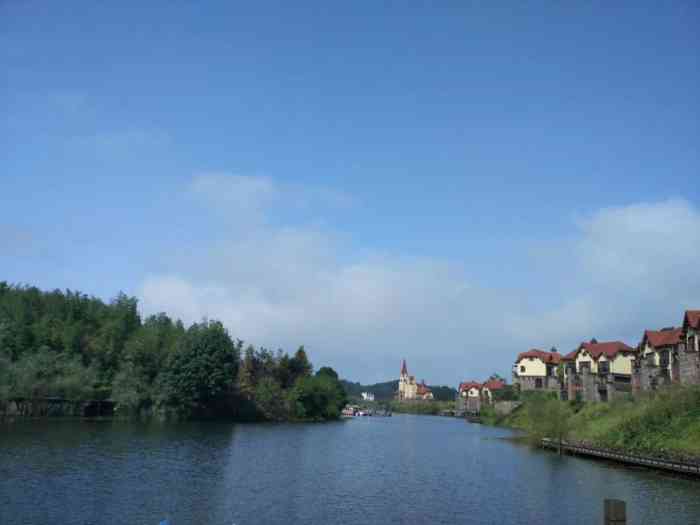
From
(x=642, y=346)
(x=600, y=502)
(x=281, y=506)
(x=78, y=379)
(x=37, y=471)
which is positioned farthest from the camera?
(x=78, y=379)

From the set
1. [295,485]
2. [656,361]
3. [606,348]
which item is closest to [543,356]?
[606,348]

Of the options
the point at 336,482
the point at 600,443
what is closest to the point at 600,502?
the point at 336,482

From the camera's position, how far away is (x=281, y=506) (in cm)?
3319

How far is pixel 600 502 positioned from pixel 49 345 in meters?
93.9

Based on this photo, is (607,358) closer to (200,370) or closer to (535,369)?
(535,369)

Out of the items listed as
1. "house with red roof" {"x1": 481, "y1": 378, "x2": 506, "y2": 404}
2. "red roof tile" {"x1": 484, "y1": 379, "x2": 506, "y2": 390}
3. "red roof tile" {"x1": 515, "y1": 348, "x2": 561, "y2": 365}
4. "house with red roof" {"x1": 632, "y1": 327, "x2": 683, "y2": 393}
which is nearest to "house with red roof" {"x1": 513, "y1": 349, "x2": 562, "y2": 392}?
"red roof tile" {"x1": 515, "y1": 348, "x2": 561, "y2": 365}

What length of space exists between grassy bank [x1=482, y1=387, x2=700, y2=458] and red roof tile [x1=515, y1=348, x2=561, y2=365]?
46.7 meters

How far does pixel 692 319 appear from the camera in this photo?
65688mm

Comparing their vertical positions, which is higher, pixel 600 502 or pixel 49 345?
pixel 49 345

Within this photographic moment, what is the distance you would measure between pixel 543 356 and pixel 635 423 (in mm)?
72373

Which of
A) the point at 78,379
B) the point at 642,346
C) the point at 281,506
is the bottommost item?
the point at 281,506

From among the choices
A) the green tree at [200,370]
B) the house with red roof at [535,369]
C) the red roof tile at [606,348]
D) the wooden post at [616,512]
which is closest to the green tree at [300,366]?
the green tree at [200,370]

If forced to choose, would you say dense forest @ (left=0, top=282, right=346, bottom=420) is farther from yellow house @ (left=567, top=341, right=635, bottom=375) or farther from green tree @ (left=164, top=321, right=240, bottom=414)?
yellow house @ (left=567, top=341, right=635, bottom=375)

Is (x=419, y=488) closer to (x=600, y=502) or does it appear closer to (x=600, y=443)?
(x=600, y=502)
